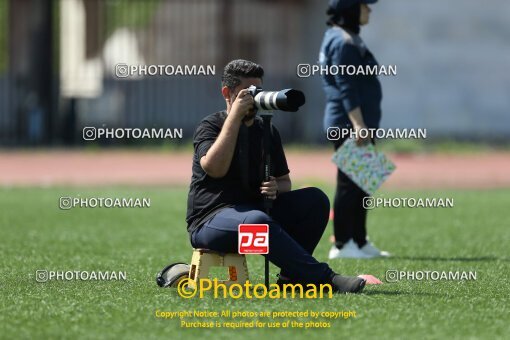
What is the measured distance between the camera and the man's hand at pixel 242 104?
18.3 feet

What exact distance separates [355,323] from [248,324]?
1.64ft

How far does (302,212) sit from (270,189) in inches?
15.5

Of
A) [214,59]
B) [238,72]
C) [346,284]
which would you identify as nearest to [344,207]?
[346,284]

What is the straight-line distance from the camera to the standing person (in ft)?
26.1

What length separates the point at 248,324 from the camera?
508 cm

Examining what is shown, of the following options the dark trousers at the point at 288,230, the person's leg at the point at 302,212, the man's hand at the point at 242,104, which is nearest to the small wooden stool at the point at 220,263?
the dark trousers at the point at 288,230

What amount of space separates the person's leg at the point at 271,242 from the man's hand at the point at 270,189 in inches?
4.1

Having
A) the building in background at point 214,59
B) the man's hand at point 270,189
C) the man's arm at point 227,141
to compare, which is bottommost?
the building in background at point 214,59

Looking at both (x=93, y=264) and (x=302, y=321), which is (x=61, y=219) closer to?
(x=93, y=264)

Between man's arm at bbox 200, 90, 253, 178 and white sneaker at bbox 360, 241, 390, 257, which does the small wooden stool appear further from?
white sneaker at bbox 360, 241, 390, 257

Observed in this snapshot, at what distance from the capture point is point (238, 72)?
228 inches

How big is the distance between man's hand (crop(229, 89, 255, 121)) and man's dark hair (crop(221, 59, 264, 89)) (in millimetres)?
212

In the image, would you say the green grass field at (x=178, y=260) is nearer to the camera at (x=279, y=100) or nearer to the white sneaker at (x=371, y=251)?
the white sneaker at (x=371, y=251)

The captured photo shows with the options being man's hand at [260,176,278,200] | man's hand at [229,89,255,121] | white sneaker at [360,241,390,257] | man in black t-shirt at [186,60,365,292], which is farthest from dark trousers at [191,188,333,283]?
white sneaker at [360,241,390,257]
